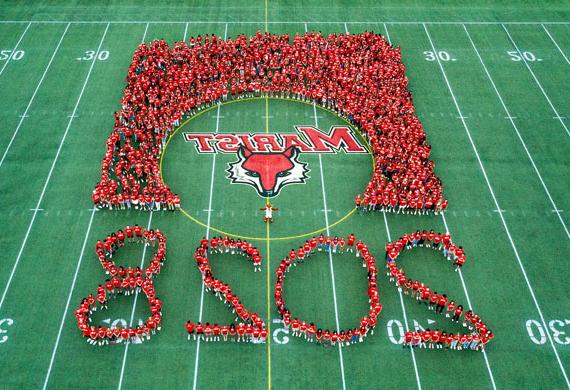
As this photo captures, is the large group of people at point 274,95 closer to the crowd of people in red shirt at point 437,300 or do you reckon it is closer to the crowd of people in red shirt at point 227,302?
the crowd of people in red shirt at point 437,300

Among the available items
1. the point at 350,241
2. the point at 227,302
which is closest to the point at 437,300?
the point at 350,241

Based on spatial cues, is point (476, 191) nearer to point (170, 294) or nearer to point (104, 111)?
point (170, 294)

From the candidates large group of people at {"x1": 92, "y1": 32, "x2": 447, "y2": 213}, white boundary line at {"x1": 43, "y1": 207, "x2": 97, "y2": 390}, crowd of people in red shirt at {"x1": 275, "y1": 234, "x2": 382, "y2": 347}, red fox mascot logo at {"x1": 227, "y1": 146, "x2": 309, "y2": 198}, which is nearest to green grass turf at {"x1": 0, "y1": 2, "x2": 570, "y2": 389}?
white boundary line at {"x1": 43, "y1": 207, "x2": 97, "y2": 390}

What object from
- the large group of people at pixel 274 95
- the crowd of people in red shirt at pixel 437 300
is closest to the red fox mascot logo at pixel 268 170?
the large group of people at pixel 274 95

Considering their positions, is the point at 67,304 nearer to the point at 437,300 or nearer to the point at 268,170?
the point at 268,170

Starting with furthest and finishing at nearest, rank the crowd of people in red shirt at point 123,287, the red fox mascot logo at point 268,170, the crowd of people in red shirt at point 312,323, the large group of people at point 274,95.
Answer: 1. the red fox mascot logo at point 268,170
2. the large group of people at point 274,95
3. the crowd of people in red shirt at point 312,323
4. the crowd of people in red shirt at point 123,287
